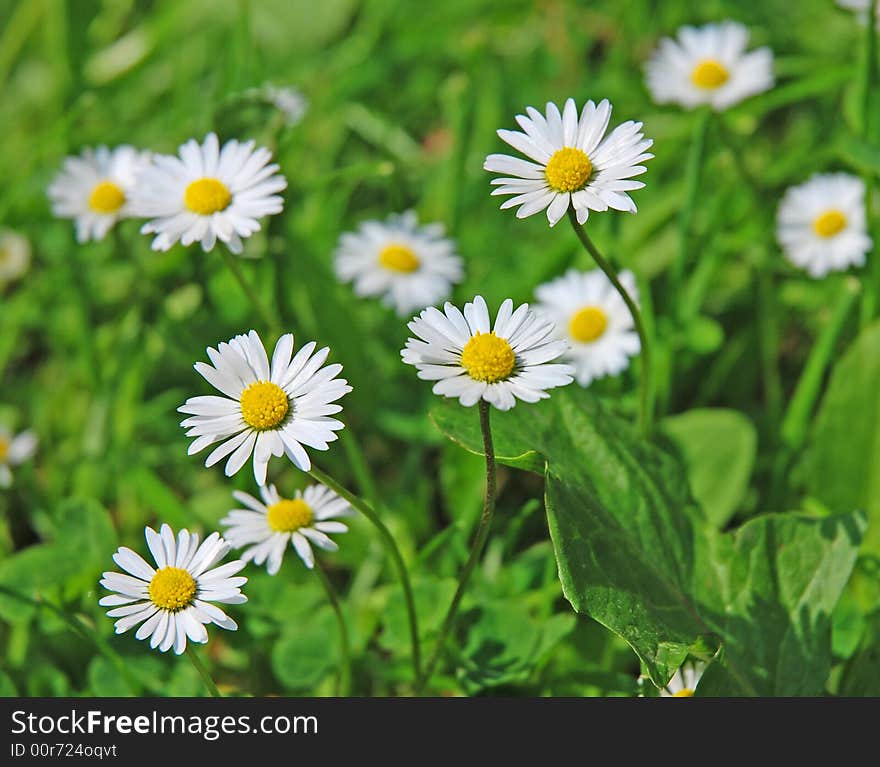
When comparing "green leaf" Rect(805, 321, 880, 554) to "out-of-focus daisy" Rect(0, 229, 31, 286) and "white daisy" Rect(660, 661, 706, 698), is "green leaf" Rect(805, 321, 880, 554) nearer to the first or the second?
"white daisy" Rect(660, 661, 706, 698)

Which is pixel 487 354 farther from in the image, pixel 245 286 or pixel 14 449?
pixel 14 449

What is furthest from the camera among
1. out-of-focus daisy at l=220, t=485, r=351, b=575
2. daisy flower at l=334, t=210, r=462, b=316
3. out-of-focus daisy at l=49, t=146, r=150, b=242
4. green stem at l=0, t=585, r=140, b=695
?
daisy flower at l=334, t=210, r=462, b=316

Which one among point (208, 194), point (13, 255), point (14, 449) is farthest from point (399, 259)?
point (13, 255)

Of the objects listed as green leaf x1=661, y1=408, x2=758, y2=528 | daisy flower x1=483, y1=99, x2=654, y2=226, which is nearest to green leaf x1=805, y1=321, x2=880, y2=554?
green leaf x1=661, y1=408, x2=758, y2=528

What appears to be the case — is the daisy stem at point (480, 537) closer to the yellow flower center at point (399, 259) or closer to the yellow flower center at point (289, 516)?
the yellow flower center at point (289, 516)

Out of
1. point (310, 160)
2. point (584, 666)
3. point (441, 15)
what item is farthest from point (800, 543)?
point (441, 15)

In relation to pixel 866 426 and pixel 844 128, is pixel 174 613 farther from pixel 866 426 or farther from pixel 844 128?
pixel 844 128

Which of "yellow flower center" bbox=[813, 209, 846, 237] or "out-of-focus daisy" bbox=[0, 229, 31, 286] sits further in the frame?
"out-of-focus daisy" bbox=[0, 229, 31, 286]
